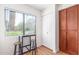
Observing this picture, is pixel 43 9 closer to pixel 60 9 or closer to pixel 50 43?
pixel 60 9

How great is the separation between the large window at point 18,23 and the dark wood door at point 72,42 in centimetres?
127

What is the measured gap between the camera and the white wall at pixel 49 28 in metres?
→ 2.83

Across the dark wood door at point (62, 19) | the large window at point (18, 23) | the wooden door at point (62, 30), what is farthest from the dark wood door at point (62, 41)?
the large window at point (18, 23)

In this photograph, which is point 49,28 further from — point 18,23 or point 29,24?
point 18,23

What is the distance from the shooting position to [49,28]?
3152 mm

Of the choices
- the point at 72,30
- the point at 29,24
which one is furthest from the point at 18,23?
the point at 72,30

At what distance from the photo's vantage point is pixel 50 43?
3.06 m

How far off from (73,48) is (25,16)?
1705 millimetres

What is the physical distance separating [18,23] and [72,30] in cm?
158

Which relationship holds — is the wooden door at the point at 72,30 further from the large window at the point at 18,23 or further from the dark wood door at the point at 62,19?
the large window at the point at 18,23

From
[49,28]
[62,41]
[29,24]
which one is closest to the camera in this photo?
[62,41]

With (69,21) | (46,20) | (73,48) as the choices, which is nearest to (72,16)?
(69,21)

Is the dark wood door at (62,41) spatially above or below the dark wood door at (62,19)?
below

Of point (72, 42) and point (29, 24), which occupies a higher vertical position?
point (29, 24)
